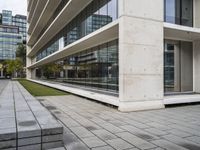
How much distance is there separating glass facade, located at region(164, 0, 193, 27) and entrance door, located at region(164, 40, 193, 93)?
1.44 meters

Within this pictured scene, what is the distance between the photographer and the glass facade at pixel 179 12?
12.9 m

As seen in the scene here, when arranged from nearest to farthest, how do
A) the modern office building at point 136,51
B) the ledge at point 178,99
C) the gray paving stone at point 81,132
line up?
the gray paving stone at point 81,132
the modern office building at point 136,51
the ledge at point 178,99

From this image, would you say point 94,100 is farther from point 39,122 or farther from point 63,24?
point 63,24

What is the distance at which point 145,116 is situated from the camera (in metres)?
8.34

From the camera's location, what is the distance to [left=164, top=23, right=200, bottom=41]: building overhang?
11.3 m

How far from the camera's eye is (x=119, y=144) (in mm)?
5051

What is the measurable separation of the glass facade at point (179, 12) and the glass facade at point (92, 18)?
11.2 feet

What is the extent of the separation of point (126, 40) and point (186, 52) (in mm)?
7055

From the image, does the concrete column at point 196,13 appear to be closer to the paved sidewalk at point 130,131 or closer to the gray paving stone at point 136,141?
the paved sidewalk at point 130,131

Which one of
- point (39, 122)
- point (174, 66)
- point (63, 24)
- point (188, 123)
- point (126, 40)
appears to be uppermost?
point (63, 24)

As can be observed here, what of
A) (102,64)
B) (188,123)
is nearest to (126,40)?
(188,123)

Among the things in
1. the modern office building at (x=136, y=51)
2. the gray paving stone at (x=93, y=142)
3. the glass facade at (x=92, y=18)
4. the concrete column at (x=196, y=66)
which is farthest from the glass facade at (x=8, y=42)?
the gray paving stone at (x=93, y=142)

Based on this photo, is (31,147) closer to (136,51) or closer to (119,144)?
(119,144)

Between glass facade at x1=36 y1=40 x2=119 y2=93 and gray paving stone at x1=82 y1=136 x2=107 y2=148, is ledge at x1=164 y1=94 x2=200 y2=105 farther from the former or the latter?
gray paving stone at x1=82 y1=136 x2=107 y2=148
